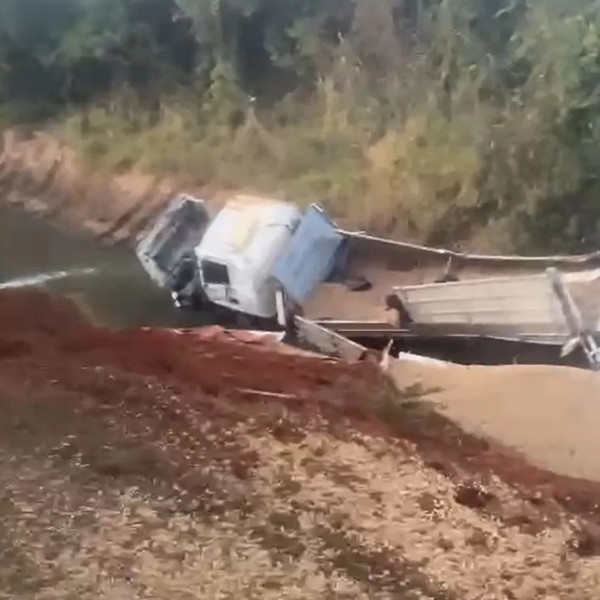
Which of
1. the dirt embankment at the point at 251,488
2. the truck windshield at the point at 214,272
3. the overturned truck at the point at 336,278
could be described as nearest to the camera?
the dirt embankment at the point at 251,488

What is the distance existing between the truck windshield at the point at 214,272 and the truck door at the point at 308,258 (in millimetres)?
79

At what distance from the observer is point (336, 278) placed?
163cm

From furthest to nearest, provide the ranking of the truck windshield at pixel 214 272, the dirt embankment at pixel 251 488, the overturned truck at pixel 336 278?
1. the truck windshield at pixel 214 272
2. the overturned truck at pixel 336 278
3. the dirt embankment at pixel 251 488

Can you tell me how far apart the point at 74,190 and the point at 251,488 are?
59 cm

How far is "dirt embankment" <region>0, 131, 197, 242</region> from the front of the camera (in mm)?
1746

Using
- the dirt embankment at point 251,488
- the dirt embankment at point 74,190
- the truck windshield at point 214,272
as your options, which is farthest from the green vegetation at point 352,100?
the dirt embankment at point 251,488

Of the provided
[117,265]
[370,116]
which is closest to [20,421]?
[117,265]

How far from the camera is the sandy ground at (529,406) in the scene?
1.48 meters

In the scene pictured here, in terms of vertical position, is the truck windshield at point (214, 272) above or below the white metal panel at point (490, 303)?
above

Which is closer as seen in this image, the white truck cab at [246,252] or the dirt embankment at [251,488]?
the dirt embankment at [251,488]

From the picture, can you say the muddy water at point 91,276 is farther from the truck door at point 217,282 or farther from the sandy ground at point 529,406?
the sandy ground at point 529,406

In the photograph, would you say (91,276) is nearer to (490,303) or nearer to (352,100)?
(352,100)

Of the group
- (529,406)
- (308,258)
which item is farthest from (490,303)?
(308,258)

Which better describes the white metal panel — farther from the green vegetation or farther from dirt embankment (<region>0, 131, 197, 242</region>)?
dirt embankment (<region>0, 131, 197, 242</region>)
